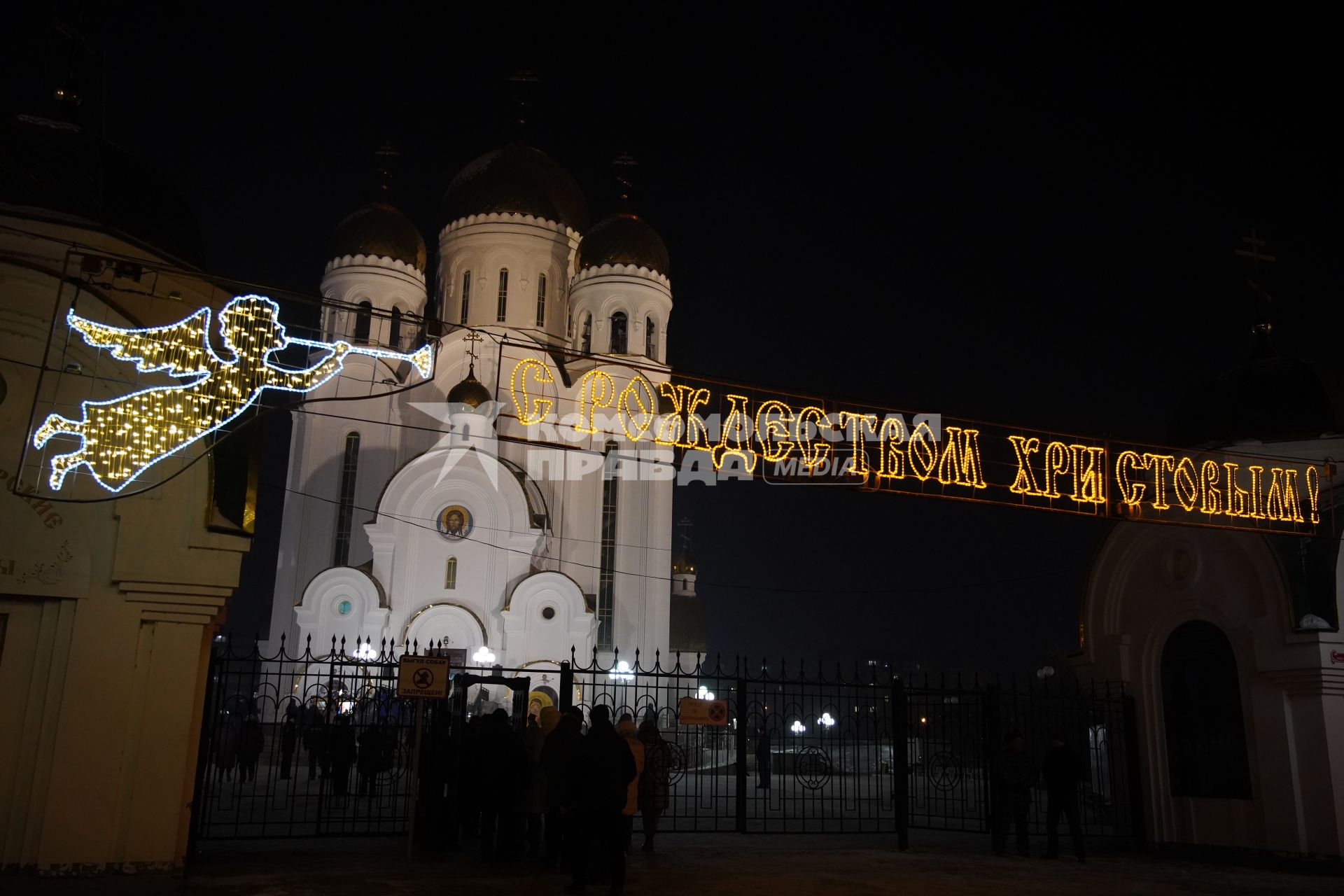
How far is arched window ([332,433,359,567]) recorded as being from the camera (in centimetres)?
3419

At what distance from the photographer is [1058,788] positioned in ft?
40.4

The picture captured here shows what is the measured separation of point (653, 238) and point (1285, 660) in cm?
2817

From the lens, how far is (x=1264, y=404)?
51.8ft

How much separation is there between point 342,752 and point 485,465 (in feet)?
55.3

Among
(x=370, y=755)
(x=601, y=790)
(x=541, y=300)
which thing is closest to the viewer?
(x=601, y=790)

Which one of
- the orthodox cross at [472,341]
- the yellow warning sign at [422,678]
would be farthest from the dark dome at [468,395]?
the yellow warning sign at [422,678]

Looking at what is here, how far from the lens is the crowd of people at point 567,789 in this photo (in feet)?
28.2

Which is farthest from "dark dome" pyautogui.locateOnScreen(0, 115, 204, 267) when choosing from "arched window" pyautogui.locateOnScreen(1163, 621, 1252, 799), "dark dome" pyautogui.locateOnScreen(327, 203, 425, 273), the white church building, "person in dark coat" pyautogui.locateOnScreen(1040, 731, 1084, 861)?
"dark dome" pyautogui.locateOnScreen(327, 203, 425, 273)

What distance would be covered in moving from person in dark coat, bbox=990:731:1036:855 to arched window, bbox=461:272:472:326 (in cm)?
2796

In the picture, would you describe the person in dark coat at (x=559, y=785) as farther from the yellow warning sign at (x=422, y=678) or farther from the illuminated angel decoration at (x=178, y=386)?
the illuminated angel decoration at (x=178, y=386)

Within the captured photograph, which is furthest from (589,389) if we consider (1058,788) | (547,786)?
(1058,788)

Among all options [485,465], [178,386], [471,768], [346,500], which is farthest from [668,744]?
[346,500]

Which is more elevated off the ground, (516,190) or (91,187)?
(516,190)

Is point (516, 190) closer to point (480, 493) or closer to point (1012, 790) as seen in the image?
point (480, 493)
